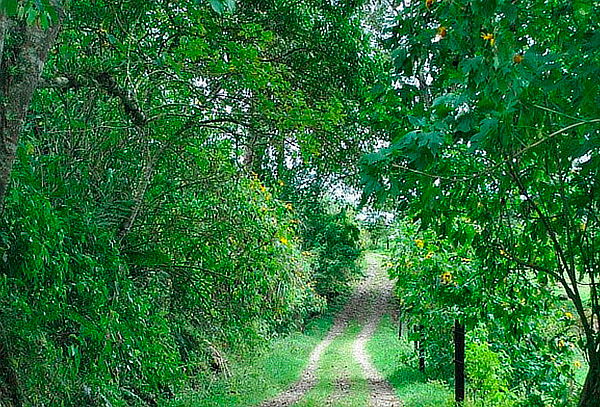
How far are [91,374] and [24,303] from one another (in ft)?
3.03

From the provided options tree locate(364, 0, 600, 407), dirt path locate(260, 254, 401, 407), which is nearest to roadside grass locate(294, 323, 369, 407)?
dirt path locate(260, 254, 401, 407)

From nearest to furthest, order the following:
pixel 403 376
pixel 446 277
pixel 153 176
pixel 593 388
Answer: pixel 593 388, pixel 446 277, pixel 153 176, pixel 403 376

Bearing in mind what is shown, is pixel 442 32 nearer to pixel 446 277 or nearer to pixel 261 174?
pixel 446 277

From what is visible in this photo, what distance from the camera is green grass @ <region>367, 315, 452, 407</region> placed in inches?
392

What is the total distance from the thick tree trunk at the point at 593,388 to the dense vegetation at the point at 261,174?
13 mm

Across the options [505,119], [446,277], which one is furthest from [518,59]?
[446,277]

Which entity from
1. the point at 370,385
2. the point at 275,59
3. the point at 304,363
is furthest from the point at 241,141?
the point at 304,363

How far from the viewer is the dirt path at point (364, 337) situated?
11.0m

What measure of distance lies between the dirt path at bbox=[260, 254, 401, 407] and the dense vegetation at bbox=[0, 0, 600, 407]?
1.54 m

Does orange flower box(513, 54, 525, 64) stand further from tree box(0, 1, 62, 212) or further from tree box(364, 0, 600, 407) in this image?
tree box(0, 1, 62, 212)

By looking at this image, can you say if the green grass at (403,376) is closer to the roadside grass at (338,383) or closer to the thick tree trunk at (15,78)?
the roadside grass at (338,383)

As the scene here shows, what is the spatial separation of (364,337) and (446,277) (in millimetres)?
16310

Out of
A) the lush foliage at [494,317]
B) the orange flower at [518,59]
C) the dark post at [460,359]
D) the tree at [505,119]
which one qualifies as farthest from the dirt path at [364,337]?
the orange flower at [518,59]

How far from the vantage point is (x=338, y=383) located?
1266 cm
